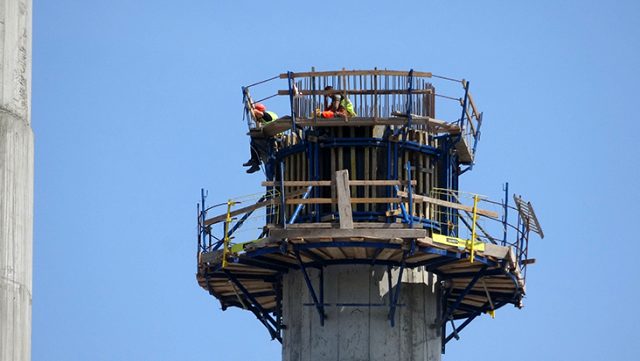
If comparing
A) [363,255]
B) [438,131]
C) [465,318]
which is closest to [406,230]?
[363,255]

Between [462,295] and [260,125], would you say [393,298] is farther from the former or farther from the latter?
[260,125]

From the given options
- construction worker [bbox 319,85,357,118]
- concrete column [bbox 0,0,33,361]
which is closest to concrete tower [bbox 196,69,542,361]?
construction worker [bbox 319,85,357,118]

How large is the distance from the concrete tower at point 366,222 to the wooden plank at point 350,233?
0.94 meters

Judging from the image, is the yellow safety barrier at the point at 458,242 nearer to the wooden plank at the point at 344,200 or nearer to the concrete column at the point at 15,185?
the wooden plank at the point at 344,200

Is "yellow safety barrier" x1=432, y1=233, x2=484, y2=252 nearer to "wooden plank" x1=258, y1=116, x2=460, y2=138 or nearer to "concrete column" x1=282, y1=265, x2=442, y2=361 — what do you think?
"concrete column" x1=282, y1=265, x2=442, y2=361

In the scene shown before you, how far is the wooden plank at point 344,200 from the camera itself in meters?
34.7

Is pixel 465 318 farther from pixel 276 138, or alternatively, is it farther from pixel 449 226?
pixel 276 138

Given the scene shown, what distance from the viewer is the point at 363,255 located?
37531mm

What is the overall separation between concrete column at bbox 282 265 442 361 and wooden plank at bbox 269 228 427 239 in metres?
4.09

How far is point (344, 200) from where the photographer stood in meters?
35.1

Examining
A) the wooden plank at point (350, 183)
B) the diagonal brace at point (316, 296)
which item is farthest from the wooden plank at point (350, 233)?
the diagonal brace at point (316, 296)

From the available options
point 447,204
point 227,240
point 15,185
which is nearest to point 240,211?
point 227,240

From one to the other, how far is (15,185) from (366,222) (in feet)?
84.7

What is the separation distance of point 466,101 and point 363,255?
5967 millimetres
